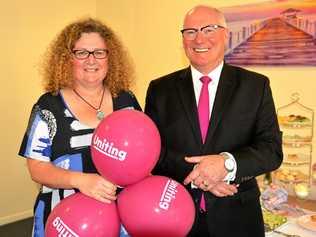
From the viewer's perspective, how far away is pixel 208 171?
1367 millimetres

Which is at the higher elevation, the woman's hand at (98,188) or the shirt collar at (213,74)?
the shirt collar at (213,74)

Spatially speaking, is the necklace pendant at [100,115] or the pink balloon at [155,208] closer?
the pink balloon at [155,208]

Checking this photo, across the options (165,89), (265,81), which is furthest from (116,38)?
(265,81)

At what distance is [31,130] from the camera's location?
1502 mm

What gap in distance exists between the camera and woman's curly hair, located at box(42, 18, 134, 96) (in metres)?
1.60

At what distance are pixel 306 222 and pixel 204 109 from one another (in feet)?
2.73

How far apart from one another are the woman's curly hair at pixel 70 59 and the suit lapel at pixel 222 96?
1.54ft

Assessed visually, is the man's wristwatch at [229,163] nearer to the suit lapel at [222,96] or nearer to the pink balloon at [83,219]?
the suit lapel at [222,96]

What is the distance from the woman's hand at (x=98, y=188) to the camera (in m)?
1.27

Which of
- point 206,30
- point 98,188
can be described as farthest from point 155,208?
point 206,30

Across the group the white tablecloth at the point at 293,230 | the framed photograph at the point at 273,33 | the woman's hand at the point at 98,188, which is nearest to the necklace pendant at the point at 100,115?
the woman's hand at the point at 98,188

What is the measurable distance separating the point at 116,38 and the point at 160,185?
2.55 feet

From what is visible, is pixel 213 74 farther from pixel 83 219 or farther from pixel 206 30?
pixel 83 219

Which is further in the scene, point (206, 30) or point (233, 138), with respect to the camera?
point (206, 30)
